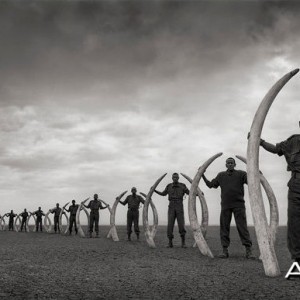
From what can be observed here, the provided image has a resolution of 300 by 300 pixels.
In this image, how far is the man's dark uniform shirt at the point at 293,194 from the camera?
596cm

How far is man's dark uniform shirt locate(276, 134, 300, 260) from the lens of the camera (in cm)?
596

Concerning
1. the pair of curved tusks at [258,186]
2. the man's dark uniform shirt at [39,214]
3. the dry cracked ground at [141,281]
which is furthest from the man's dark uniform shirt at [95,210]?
the pair of curved tusks at [258,186]

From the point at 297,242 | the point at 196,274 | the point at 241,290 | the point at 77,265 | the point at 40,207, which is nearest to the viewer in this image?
the point at 241,290

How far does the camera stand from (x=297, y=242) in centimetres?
595

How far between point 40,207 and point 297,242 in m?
30.8

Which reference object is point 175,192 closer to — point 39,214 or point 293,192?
point 293,192

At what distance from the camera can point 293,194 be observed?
6.05 metres

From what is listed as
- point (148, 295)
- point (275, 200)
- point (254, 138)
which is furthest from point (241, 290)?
point (275, 200)

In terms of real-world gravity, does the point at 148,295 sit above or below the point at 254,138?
below

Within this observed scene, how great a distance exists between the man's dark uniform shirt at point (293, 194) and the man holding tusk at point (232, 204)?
11.1 feet

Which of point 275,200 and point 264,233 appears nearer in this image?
point 264,233

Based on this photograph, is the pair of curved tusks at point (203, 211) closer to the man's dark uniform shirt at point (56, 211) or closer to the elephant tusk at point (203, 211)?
the elephant tusk at point (203, 211)

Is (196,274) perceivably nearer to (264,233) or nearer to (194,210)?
(264,233)

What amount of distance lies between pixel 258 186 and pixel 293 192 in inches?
19.6
